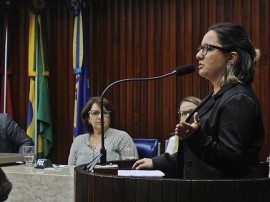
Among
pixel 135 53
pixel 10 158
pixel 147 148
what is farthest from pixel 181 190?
pixel 135 53

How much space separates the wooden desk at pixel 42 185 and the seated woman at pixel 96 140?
922 mm

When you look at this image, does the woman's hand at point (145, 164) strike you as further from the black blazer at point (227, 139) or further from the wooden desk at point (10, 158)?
the wooden desk at point (10, 158)

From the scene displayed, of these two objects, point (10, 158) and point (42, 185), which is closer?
point (42, 185)

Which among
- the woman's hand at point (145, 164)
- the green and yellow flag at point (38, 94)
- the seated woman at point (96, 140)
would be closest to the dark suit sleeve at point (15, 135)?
the seated woman at point (96, 140)

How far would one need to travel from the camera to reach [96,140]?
14.8ft

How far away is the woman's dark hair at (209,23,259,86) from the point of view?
1764 mm

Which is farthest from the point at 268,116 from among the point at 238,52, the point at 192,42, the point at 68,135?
the point at 238,52

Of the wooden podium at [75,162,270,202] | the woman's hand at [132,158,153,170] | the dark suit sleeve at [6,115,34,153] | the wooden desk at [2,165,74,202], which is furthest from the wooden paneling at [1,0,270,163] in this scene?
the wooden podium at [75,162,270,202]

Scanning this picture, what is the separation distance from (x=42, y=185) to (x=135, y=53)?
2634 mm

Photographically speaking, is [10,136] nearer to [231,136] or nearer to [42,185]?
[42,185]

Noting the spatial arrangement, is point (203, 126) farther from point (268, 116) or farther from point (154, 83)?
point (154, 83)

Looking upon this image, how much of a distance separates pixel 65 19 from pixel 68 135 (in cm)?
142

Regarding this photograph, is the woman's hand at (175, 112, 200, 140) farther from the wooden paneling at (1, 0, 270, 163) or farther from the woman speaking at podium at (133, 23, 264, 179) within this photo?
the wooden paneling at (1, 0, 270, 163)

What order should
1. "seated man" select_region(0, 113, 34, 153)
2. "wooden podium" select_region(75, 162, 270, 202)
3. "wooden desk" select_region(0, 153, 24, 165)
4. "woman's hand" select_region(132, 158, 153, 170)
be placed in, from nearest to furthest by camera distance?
1. "wooden podium" select_region(75, 162, 270, 202)
2. "woman's hand" select_region(132, 158, 153, 170)
3. "wooden desk" select_region(0, 153, 24, 165)
4. "seated man" select_region(0, 113, 34, 153)
